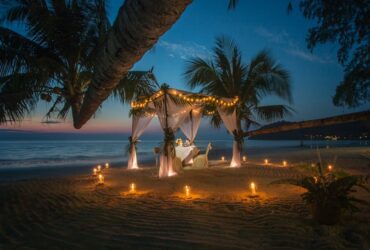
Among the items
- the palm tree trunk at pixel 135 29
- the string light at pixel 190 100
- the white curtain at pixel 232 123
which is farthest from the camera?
the white curtain at pixel 232 123

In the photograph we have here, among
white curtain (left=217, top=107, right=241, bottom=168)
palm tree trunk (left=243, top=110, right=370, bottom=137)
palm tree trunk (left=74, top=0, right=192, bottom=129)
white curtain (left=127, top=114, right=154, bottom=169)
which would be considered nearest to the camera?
palm tree trunk (left=74, top=0, right=192, bottom=129)

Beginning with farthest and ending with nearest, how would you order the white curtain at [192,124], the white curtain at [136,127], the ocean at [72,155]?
the ocean at [72,155] → the white curtain at [192,124] → the white curtain at [136,127]

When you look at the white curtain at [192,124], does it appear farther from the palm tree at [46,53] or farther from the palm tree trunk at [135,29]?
the palm tree trunk at [135,29]

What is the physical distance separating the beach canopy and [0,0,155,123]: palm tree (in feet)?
5.70

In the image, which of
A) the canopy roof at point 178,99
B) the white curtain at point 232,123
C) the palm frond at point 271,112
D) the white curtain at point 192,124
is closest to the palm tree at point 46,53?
the canopy roof at point 178,99

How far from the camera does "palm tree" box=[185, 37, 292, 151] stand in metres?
10.8

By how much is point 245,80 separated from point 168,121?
205 inches

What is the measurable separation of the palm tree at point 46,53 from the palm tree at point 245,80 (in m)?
5.80

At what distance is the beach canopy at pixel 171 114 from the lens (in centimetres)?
753

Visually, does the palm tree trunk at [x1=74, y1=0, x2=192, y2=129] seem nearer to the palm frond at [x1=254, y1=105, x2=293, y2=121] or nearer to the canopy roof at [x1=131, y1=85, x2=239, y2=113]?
the canopy roof at [x1=131, y1=85, x2=239, y2=113]

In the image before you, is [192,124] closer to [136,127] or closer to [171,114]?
[136,127]

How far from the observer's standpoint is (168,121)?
304 inches

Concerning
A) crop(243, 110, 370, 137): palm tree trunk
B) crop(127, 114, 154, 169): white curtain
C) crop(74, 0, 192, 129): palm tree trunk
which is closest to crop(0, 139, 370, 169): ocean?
crop(243, 110, 370, 137): palm tree trunk

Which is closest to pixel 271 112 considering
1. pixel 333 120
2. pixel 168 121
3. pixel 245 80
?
pixel 245 80
